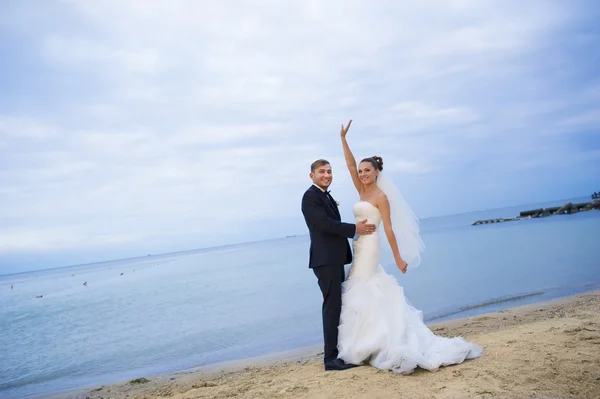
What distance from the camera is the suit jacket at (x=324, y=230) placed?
5191mm

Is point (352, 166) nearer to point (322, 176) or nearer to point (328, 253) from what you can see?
point (322, 176)

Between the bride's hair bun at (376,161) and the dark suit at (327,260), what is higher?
the bride's hair bun at (376,161)

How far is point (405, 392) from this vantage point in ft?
13.7

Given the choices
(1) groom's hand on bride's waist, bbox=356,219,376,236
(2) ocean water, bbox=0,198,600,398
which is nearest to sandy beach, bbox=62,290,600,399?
(1) groom's hand on bride's waist, bbox=356,219,376,236

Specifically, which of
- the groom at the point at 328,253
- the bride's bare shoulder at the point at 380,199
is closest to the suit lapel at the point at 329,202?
the groom at the point at 328,253

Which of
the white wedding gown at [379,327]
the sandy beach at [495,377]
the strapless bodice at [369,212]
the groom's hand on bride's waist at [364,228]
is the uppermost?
the strapless bodice at [369,212]

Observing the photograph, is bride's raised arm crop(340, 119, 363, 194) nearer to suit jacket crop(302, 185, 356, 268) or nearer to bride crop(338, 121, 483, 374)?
bride crop(338, 121, 483, 374)

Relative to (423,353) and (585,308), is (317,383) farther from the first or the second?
(585,308)

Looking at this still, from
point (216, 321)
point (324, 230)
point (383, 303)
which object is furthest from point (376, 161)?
point (216, 321)

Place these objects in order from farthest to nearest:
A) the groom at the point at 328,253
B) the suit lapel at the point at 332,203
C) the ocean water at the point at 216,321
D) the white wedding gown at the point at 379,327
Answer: the ocean water at the point at 216,321
the suit lapel at the point at 332,203
the groom at the point at 328,253
the white wedding gown at the point at 379,327

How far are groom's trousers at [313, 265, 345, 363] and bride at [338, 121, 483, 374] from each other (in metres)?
0.08

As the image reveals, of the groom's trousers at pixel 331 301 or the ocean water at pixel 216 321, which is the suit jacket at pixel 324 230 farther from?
the ocean water at pixel 216 321

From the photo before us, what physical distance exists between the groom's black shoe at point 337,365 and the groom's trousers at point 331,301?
2.4 inches

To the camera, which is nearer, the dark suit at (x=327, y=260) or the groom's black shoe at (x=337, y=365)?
the groom's black shoe at (x=337, y=365)
